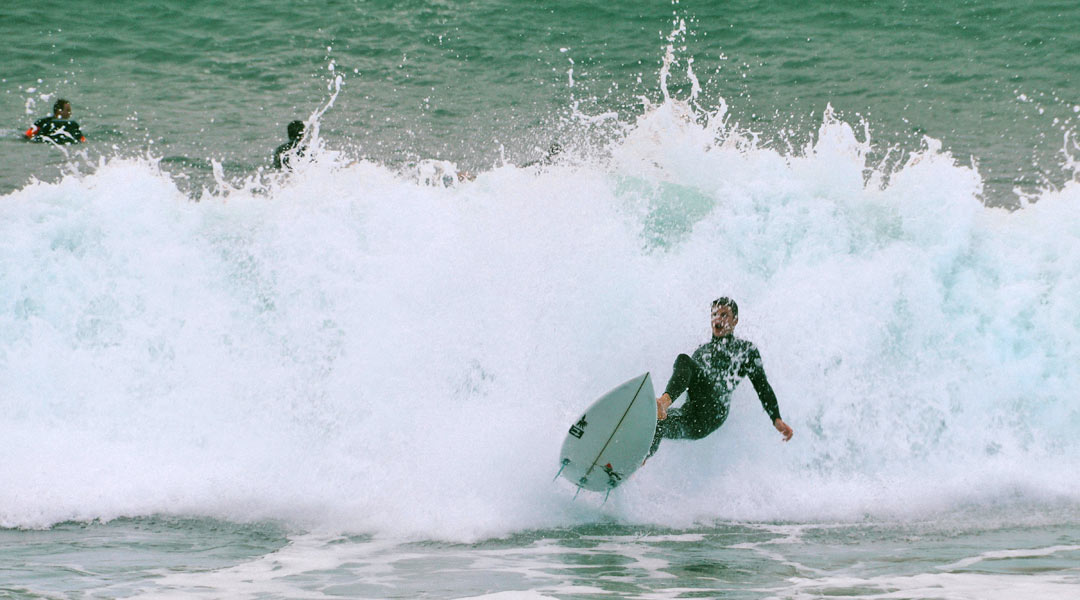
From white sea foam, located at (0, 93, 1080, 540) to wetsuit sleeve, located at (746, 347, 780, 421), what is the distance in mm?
847

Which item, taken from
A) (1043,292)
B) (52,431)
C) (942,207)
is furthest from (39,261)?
(1043,292)

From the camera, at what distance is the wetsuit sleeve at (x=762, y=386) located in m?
7.86

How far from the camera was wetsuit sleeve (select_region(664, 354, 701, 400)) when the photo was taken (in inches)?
311

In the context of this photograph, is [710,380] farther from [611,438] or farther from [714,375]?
[611,438]

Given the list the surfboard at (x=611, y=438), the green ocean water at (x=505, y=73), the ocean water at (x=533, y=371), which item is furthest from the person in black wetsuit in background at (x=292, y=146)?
the surfboard at (x=611, y=438)

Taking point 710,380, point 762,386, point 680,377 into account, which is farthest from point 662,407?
point 762,386

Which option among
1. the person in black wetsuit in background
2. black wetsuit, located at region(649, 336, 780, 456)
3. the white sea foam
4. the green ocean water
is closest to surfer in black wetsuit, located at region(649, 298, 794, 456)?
black wetsuit, located at region(649, 336, 780, 456)

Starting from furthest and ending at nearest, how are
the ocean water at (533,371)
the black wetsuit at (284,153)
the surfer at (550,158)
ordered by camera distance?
the black wetsuit at (284,153), the surfer at (550,158), the ocean water at (533,371)

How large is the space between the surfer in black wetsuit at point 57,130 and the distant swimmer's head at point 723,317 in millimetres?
12364

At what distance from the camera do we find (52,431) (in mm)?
10102

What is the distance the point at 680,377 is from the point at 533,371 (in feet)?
5.59

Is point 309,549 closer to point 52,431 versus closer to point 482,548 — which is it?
point 482,548

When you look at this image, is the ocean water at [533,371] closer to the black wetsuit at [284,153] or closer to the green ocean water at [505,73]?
the green ocean water at [505,73]

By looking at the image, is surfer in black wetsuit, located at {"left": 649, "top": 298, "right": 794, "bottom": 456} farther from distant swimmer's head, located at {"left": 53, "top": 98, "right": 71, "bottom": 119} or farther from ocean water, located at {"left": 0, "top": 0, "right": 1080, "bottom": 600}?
distant swimmer's head, located at {"left": 53, "top": 98, "right": 71, "bottom": 119}
